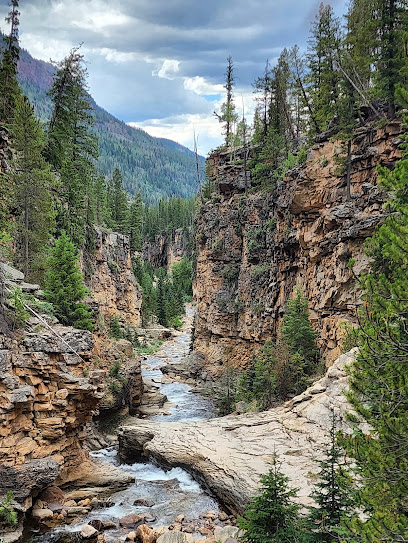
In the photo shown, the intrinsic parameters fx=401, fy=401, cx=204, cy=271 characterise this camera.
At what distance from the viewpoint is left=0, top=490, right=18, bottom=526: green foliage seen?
10.8m

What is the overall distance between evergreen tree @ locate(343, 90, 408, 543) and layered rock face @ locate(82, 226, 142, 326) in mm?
24956

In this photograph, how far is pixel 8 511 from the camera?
35.8ft

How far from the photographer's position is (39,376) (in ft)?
42.9

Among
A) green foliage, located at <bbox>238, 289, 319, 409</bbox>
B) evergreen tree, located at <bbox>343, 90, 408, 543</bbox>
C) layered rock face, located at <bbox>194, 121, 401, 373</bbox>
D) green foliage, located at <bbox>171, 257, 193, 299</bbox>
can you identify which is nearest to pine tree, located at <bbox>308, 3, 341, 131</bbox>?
layered rock face, located at <bbox>194, 121, 401, 373</bbox>

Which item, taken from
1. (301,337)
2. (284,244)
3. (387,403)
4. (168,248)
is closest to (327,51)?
(284,244)

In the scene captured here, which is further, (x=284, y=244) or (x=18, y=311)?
(x=284, y=244)

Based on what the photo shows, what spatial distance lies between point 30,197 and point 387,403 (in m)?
20.6

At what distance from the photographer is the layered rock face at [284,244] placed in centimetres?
2122

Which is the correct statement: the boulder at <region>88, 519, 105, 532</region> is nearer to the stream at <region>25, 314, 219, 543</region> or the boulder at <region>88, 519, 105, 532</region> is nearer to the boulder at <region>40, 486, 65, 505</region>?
the stream at <region>25, 314, 219, 543</region>

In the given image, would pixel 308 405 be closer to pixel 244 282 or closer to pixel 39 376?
pixel 39 376

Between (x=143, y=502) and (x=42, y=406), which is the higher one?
(x=42, y=406)

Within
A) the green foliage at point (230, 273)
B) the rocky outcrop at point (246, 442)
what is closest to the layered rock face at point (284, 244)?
the green foliage at point (230, 273)

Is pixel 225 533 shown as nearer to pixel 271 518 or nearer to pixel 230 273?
pixel 271 518

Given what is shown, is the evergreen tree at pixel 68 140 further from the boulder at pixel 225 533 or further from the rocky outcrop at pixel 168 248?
the rocky outcrop at pixel 168 248
